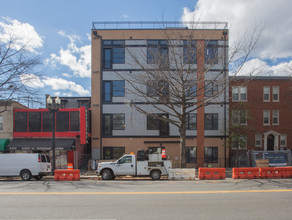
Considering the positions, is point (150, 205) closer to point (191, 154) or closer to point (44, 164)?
point (44, 164)

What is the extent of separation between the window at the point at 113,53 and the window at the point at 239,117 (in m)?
12.4

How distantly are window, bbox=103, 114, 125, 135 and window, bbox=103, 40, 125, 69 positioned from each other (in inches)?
201

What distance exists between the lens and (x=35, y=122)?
21.3 metres

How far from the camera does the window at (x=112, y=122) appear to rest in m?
22.8

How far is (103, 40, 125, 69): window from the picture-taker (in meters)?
22.9

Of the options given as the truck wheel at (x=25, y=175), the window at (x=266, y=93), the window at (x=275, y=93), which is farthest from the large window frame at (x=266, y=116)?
the truck wheel at (x=25, y=175)

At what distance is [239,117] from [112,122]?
12.8 meters

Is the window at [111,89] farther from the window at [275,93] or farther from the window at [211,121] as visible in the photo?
the window at [275,93]

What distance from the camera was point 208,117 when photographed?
75.0 ft

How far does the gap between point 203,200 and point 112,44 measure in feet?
61.2

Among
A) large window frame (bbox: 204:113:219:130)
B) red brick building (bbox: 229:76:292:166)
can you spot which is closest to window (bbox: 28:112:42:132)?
large window frame (bbox: 204:113:219:130)

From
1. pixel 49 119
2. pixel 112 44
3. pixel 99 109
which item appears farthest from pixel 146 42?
pixel 49 119

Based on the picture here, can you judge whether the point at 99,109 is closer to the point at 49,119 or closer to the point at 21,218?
the point at 49,119

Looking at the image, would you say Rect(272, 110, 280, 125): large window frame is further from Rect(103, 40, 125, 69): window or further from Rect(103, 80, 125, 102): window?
Rect(103, 40, 125, 69): window
